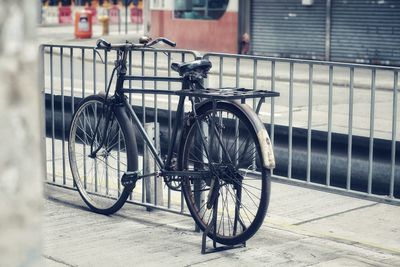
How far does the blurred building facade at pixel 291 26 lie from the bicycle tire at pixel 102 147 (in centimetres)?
1606

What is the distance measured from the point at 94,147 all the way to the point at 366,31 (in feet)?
55.6

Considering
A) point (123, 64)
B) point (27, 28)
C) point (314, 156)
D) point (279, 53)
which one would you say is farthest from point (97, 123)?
point (279, 53)

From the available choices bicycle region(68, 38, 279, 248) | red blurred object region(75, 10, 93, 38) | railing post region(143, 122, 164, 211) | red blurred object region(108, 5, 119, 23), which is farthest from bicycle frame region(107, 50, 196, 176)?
red blurred object region(108, 5, 119, 23)

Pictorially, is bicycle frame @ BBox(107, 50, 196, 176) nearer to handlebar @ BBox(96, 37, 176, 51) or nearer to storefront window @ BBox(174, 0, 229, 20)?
handlebar @ BBox(96, 37, 176, 51)

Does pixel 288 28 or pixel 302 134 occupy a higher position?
pixel 288 28

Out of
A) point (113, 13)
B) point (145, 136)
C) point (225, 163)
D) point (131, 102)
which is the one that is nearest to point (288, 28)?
point (131, 102)

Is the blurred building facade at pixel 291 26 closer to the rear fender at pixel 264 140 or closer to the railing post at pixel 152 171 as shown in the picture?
the railing post at pixel 152 171

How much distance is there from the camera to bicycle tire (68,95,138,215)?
5926 millimetres

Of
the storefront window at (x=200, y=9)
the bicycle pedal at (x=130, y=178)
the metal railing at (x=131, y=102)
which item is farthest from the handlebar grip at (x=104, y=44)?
the storefront window at (x=200, y=9)

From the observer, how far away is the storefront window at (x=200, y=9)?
1025 inches

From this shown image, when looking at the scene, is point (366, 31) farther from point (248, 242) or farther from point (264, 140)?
point (264, 140)

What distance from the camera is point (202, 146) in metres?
5.47

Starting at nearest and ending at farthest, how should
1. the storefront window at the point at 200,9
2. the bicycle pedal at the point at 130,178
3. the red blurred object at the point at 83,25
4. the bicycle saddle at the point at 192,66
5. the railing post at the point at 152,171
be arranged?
the bicycle saddle at the point at 192,66 → the bicycle pedal at the point at 130,178 → the railing post at the point at 152,171 → the storefront window at the point at 200,9 → the red blurred object at the point at 83,25

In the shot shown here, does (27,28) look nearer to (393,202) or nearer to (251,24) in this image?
(393,202)
